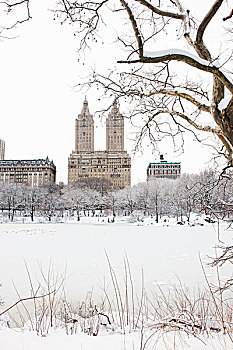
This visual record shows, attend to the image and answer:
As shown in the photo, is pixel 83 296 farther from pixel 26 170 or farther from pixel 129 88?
pixel 26 170

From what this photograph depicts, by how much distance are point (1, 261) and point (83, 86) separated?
8026 millimetres

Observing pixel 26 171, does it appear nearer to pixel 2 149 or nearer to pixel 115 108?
pixel 2 149

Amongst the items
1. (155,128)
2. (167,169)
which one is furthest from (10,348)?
(167,169)

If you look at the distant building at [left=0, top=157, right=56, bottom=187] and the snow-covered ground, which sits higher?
the distant building at [left=0, top=157, right=56, bottom=187]

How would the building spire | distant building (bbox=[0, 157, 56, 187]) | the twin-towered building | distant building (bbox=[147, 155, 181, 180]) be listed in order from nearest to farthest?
the building spire → distant building (bbox=[147, 155, 181, 180]) → the twin-towered building → distant building (bbox=[0, 157, 56, 187])

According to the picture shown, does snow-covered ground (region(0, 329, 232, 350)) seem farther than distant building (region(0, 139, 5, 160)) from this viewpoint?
No

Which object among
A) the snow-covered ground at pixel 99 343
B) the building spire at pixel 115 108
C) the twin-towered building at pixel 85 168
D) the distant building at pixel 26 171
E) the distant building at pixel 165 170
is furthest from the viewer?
the distant building at pixel 26 171

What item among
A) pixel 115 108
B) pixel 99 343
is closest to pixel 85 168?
pixel 115 108

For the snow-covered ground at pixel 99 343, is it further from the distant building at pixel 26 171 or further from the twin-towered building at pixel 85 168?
the distant building at pixel 26 171

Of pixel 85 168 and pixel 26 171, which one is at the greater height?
pixel 85 168

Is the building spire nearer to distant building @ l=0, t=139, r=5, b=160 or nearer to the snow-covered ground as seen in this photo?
the snow-covered ground

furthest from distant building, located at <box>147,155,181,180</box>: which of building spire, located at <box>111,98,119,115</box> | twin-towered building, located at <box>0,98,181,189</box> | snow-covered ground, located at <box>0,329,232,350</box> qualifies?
snow-covered ground, located at <box>0,329,232,350</box>

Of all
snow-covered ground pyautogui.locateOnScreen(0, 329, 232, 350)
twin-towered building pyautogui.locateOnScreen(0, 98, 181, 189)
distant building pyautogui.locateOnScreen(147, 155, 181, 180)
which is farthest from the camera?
twin-towered building pyautogui.locateOnScreen(0, 98, 181, 189)

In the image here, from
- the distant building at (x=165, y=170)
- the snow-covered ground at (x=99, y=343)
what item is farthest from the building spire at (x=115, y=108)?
the distant building at (x=165, y=170)
